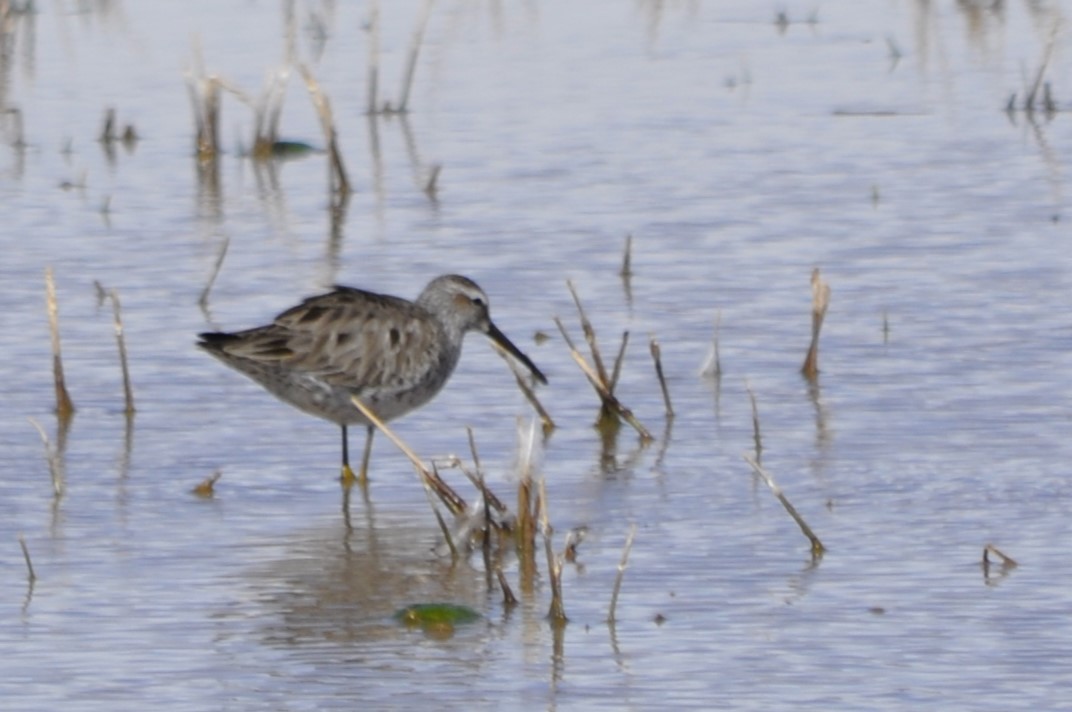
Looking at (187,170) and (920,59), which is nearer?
(187,170)

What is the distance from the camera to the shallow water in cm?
705

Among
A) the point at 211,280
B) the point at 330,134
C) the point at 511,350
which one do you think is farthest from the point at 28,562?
the point at 330,134

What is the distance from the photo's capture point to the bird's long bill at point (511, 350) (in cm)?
1023

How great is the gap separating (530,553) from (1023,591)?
1.53m

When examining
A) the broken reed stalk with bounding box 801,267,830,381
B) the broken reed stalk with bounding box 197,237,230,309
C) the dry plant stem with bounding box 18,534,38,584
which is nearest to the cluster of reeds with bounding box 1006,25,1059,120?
the broken reed stalk with bounding box 801,267,830,381

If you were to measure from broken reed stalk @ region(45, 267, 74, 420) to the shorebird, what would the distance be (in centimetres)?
70

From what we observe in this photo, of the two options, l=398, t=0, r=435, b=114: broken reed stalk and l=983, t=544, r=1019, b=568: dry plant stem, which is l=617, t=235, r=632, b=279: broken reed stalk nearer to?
l=398, t=0, r=435, b=114: broken reed stalk

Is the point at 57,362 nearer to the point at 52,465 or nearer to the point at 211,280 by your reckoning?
the point at 52,465

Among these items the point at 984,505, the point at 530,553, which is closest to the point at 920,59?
the point at 984,505

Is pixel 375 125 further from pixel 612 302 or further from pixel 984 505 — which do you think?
pixel 984 505

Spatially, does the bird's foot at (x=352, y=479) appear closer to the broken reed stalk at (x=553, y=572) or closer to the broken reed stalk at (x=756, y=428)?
the broken reed stalk at (x=756, y=428)

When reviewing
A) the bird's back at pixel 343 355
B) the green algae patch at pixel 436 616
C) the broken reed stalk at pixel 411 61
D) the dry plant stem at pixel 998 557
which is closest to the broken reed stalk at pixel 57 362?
the bird's back at pixel 343 355

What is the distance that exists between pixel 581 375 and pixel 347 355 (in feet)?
4.86

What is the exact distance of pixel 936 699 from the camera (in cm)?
657
